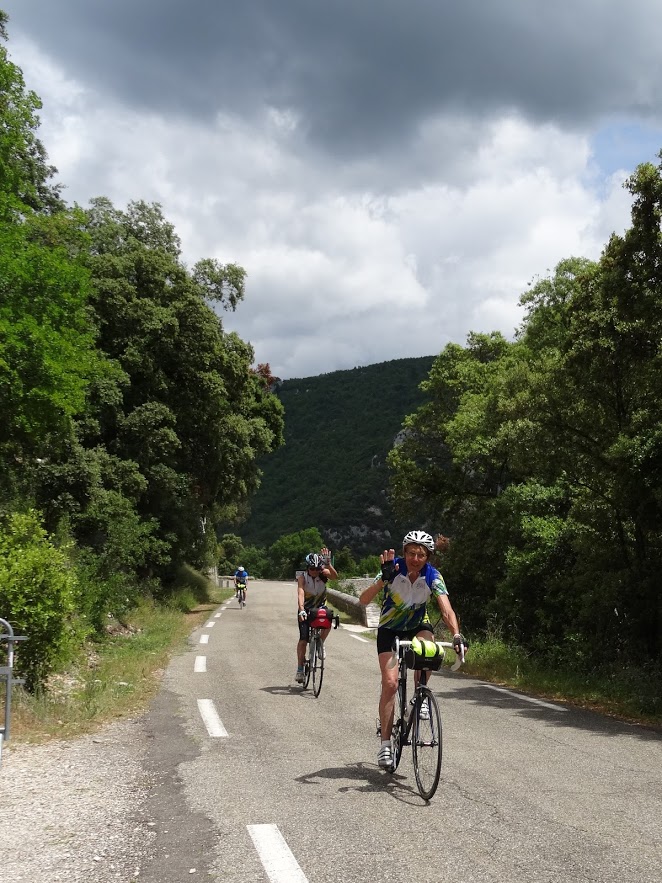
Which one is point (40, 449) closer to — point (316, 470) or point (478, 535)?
point (478, 535)

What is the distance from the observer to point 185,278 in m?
30.4

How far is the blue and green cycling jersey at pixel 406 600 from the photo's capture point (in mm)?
6262

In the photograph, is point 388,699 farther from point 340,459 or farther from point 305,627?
point 340,459

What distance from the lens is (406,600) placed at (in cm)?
626

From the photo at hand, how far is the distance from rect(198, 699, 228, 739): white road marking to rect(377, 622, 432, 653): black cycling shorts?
2382mm

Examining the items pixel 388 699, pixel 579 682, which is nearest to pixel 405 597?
pixel 388 699

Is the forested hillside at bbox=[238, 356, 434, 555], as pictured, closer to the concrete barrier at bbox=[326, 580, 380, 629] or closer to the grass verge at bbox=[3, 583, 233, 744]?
the concrete barrier at bbox=[326, 580, 380, 629]

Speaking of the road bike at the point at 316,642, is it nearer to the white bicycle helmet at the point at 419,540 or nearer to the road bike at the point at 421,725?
the road bike at the point at 421,725

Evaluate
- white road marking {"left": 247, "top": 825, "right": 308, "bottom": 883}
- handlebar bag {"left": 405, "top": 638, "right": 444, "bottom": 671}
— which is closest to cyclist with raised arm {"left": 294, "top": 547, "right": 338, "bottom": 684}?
handlebar bag {"left": 405, "top": 638, "right": 444, "bottom": 671}

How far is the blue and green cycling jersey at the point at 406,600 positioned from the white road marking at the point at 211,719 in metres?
2.57

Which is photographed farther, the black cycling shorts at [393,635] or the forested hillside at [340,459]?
the forested hillside at [340,459]

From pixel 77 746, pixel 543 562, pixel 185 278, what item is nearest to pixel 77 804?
pixel 77 746

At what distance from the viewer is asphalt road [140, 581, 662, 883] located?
4.14 m

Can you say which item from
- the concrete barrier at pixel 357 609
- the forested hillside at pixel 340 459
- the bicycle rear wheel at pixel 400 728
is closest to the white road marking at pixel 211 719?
the bicycle rear wheel at pixel 400 728
